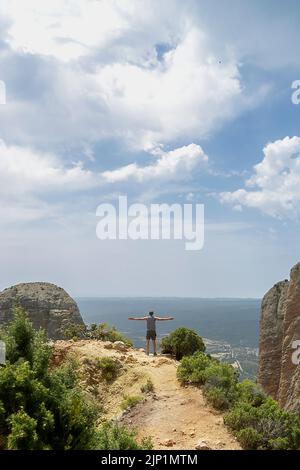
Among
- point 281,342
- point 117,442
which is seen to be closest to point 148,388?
point 117,442

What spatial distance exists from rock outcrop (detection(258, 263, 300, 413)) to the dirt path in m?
4.65

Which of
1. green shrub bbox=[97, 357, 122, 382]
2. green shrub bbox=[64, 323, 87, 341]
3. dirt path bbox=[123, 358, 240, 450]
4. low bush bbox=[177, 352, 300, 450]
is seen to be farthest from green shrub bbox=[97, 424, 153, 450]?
green shrub bbox=[64, 323, 87, 341]

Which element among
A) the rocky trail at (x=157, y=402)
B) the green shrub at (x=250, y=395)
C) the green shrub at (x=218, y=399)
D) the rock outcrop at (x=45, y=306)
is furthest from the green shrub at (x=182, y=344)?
the rock outcrop at (x=45, y=306)

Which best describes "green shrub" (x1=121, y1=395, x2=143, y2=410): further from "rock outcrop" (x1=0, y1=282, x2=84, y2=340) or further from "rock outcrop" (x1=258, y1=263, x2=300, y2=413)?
"rock outcrop" (x1=0, y1=282, x2=84, y2=340)

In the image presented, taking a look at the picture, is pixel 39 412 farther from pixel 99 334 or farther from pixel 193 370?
pixel 99 334

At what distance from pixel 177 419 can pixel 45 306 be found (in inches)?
701

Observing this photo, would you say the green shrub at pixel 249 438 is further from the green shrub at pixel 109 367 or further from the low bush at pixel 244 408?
the green shrub at pixel 109 367

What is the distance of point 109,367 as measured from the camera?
705 inches

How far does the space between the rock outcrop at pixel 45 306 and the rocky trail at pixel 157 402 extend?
8512mm

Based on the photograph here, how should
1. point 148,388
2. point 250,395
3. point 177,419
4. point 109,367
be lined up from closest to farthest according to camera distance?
1. point 177,419
2. point 250,395
3. point 148,388
4. point 109,367
